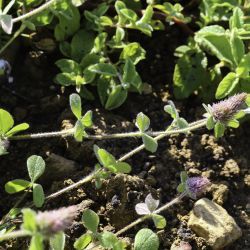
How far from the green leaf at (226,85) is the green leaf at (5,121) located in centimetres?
102

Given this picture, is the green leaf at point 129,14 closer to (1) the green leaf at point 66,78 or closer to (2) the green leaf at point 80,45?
(2) the green leaf at point 80,45

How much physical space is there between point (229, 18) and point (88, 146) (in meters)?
1.07

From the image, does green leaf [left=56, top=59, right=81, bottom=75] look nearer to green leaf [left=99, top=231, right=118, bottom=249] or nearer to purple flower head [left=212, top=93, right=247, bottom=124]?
purple flower head [left=212, top=93, right=247, bottom=124]

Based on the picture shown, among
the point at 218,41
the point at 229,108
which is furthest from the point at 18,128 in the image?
the point at 218,41

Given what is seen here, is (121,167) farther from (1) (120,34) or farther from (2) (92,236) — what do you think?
(1) (120,34)

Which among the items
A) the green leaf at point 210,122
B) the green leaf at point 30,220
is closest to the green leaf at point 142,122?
the green leaf at point 210,122

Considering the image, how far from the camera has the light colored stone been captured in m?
2.47

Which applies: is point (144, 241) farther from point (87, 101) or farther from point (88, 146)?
point (87, 101)

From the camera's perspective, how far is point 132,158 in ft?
9.08

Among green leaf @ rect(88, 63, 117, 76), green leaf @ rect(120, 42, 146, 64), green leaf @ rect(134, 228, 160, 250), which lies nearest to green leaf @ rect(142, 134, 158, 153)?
green leaf @ rect(134, 228, 160, 250)

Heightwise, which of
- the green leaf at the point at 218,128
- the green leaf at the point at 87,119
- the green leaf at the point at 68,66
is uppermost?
the green leaf at the point at 87,119

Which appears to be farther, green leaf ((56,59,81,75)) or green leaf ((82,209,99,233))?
green leaf ((56,59,81,75))

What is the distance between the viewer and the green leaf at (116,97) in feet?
9.43

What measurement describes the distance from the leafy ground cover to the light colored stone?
4cm
